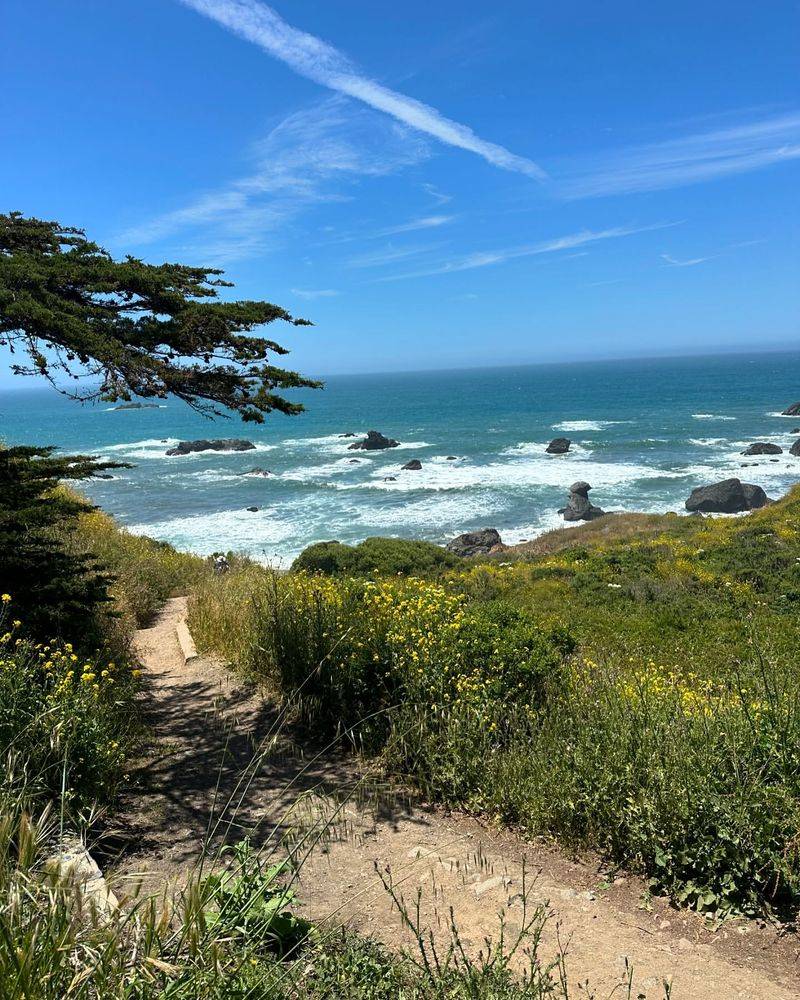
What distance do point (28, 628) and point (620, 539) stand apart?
21769mm

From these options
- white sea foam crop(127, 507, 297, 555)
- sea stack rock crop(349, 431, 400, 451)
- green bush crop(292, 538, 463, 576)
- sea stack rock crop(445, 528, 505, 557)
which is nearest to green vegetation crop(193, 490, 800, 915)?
green bush crop(292, 538, 463, 576)

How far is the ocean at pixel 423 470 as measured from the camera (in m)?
33.9

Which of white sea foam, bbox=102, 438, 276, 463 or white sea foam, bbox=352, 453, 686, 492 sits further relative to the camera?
white sea foam, bbox=102, 438, 276, 463

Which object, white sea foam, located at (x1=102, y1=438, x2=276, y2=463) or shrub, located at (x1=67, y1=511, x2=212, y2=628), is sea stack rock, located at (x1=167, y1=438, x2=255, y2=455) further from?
shrub, located at (x1=67, y1=511, x2=212, y2=628)

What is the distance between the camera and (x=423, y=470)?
48875 millimetres

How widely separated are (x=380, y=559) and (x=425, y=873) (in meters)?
15.0

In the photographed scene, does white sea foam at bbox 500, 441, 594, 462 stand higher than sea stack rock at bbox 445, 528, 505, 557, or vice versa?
white sea foam at bbox 500, 441, 594, 462

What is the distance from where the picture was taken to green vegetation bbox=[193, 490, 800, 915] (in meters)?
3.63

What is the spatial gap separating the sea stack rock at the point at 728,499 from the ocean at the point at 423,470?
1.49m

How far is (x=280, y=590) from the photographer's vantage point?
798cm

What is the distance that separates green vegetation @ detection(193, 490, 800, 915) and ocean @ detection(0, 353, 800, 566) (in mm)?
10038

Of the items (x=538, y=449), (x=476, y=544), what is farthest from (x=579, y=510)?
(x=538, y=449)

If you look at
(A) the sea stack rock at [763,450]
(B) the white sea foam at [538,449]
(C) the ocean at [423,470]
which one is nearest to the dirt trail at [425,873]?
(C) the ocean at [423,470]

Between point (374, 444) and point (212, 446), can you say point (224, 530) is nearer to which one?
point (374, 444)
